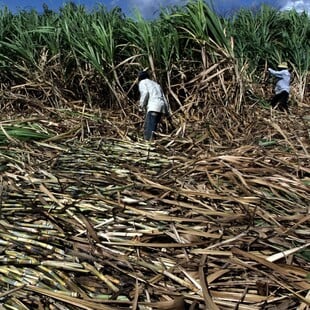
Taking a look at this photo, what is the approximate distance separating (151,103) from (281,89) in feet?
8.03

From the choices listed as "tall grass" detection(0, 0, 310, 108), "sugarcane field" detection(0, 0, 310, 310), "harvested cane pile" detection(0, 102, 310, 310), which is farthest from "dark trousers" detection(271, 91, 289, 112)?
"harvested cane pile" detection(0, 102, 310, 310)

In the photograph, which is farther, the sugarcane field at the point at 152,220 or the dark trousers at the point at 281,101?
the dark trousers at the point at 281,101

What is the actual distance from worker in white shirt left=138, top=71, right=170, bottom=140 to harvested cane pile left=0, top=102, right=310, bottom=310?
2.85 meters

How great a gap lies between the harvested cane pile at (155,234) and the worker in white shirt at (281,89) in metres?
4.38

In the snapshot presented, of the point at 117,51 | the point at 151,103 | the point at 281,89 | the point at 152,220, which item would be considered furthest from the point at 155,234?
the point at 281,89

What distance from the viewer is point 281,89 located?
7695mm

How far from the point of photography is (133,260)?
80.2 inches

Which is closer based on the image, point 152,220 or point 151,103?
point 152,220

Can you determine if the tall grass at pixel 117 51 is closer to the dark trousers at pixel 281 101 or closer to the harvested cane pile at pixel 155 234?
the dark trousers at pixel 281 101

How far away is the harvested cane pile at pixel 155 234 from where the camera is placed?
1.89 m

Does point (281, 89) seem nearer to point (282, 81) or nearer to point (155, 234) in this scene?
point (282, 81)

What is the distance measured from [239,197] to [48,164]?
1189 mm

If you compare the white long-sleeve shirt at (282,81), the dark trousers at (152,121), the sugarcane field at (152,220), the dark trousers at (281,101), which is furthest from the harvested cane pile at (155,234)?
the white long-sleeve shirt at (282,81)

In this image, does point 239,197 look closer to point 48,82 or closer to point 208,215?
point 208,215
